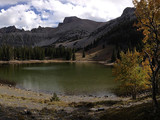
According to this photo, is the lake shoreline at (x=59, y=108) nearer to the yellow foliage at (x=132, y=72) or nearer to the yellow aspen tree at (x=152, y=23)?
the yellow foliage at (x=132, y=72)

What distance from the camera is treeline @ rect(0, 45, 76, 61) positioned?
143 meters

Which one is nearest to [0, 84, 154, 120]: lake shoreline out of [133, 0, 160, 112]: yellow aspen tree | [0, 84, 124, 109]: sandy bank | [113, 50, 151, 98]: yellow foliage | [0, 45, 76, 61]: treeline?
[0, 84, 124, 109]: sandy bank

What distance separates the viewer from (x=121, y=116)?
13.3 m

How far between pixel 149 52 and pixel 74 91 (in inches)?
1227

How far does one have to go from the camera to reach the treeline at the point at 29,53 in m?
143

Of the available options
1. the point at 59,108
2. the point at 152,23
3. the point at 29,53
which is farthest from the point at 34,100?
the point at 29,53

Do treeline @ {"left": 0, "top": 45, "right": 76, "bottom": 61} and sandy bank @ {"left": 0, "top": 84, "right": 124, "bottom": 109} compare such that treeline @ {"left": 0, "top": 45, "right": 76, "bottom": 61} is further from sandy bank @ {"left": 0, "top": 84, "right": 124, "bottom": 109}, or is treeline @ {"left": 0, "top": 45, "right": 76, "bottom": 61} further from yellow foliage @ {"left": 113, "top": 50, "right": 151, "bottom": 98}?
yellow foliage @ {"left": 113, "top": 50, "right": 151, "bottom": 98}

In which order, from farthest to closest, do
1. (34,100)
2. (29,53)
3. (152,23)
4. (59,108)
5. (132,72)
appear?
(29,53) → (132,72) → (34,100) → (59,108) → (152,23)

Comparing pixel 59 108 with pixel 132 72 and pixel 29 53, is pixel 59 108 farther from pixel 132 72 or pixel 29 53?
pixel 29 53

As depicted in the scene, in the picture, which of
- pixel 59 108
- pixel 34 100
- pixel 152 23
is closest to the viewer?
pixel 152 23

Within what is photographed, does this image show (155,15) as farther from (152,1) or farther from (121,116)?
(121,116)

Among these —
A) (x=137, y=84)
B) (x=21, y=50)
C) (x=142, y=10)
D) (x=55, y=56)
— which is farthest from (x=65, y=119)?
(x=55, y=56)

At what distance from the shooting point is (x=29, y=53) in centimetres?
15800

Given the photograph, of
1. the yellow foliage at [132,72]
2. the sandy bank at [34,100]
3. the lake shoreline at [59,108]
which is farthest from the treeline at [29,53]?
the yellow foliage at [132,72]
